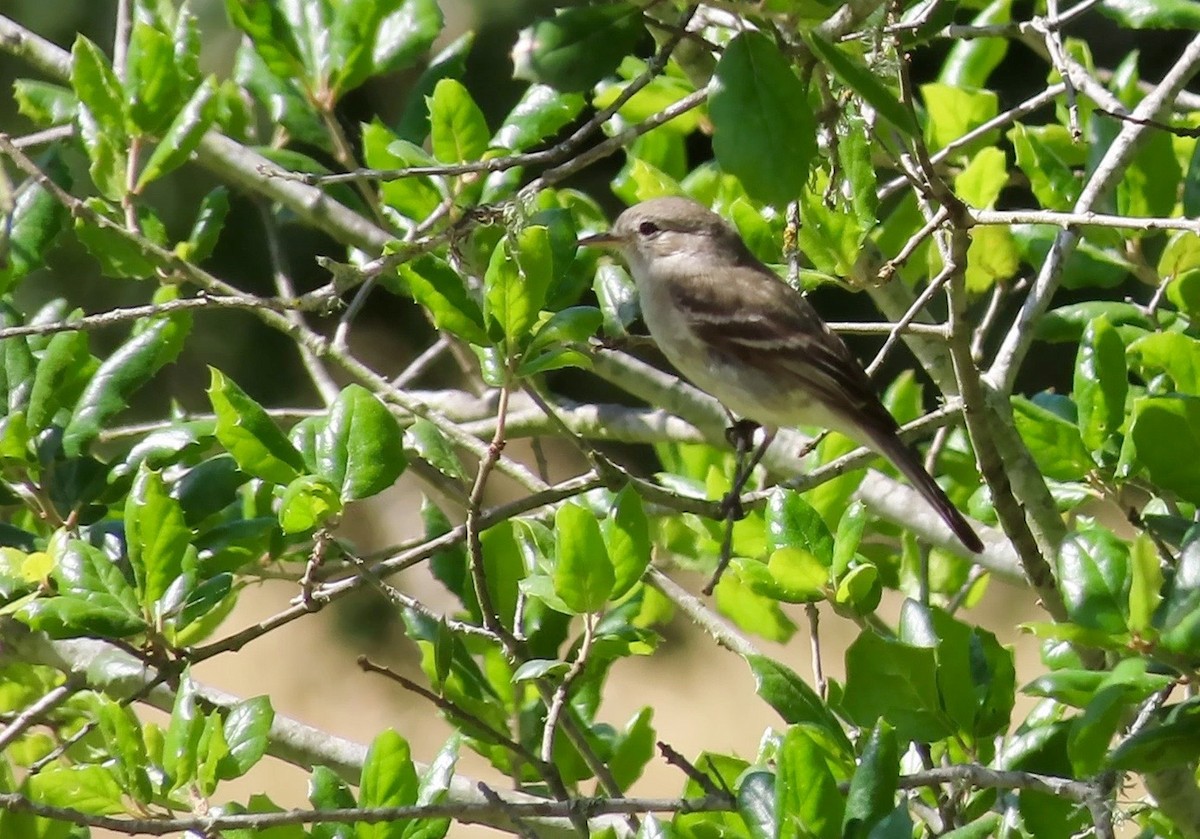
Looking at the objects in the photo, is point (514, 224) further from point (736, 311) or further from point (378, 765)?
point (736, 311)

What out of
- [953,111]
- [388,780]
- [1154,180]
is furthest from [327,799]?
[953,111]

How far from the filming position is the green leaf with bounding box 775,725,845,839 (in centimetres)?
183

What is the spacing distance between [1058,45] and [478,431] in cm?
169

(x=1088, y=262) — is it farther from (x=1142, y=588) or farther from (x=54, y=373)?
(x=54, y=373)

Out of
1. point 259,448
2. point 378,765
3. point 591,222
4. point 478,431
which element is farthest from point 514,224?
point 591,222

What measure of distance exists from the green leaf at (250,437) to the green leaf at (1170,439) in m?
1.37

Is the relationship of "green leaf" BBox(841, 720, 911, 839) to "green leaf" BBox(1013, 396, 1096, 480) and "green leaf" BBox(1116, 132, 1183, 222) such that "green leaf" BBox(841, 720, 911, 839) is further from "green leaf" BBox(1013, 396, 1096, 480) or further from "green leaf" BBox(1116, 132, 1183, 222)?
"green leaf" BBox(1116, 132, 1183, 222)

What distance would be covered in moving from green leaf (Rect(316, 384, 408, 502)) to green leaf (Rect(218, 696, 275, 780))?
1.18 feet

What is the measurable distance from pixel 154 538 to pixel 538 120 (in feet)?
3.99

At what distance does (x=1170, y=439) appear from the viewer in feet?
7.35

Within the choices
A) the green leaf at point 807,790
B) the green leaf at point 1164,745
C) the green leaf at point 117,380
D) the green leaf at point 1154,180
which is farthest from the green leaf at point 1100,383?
the green leaf at point 117,380

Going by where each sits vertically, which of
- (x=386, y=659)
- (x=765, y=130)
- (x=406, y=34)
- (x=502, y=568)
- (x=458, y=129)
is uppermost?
(x=765, y=130)

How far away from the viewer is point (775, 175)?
166 centimetres

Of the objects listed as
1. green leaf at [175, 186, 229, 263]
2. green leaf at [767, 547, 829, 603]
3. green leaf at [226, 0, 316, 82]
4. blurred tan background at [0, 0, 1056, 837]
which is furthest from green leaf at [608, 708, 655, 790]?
blurred tan background at [0, 0, 1056, 837]
